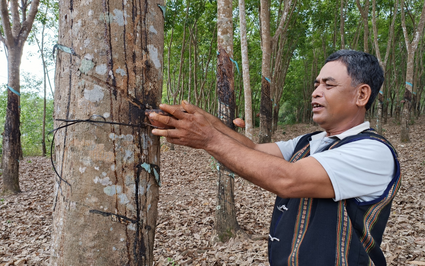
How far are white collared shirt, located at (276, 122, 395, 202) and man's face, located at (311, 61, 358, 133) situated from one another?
0.30 metres

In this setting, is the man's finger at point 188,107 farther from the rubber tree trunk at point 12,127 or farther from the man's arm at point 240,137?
the rubber tree trunk at point 12,127

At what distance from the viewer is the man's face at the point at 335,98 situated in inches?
61.2

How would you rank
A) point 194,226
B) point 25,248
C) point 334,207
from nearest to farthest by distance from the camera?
1. point 334,207
2. point 25,248
3. point 194,226

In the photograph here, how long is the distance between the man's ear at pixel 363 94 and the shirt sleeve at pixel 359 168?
313 millimetres

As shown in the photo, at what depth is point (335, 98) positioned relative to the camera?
157 cm

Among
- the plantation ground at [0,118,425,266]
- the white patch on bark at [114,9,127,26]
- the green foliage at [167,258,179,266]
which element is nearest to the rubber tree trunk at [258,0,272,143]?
the plantation ground at [0,118,425,266]

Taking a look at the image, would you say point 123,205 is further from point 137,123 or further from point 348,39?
point 348,39

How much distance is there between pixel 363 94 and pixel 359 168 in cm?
54

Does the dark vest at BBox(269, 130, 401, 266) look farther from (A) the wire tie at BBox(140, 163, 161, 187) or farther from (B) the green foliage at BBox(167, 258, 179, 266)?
(B) the green foliage at BBox(167, 258, 179, 266)

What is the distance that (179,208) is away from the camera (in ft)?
17.5

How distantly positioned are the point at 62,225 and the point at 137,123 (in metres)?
0.59

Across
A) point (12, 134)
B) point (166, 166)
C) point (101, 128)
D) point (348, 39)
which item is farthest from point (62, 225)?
point (348, 39)

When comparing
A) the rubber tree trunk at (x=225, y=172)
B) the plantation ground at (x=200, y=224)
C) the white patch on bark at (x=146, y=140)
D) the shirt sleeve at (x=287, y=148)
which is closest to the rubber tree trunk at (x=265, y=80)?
the plantation ground at (x=200, y=224)

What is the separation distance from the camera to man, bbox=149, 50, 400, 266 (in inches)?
47.6
